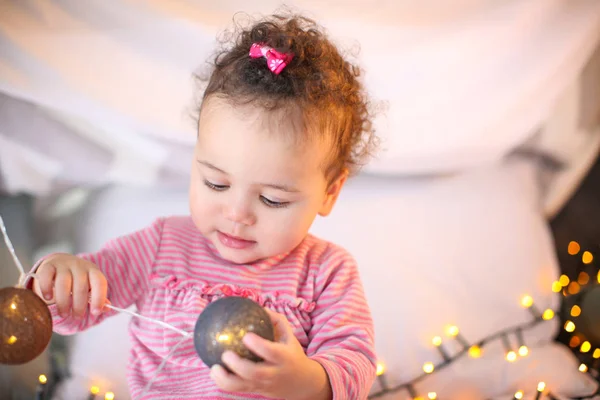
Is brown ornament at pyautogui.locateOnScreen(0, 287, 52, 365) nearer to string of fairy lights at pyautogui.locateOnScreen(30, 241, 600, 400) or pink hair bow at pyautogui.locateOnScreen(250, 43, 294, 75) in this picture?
pink hair bow at pyautogui.locateOnScreen(250, 43, 294, 75)

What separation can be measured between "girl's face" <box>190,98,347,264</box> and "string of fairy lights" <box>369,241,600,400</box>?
19.5 inches

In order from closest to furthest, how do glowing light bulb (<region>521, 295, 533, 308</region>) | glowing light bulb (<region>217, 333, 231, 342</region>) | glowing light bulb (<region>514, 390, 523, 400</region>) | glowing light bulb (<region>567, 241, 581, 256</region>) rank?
1. glowing light bulb (<region>217, 333, 231, 342</region>)
2. glowing light bulb (<region>514, 390, 523, 400</region>)
3. glowing light bulb (<region>521, 295, 533, 308</region>)
4. glowing light bulb (<region>567, 241, 581, 256</region>)

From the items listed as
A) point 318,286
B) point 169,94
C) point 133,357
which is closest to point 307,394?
point 318,286

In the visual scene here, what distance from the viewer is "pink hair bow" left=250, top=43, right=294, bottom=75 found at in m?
0.94

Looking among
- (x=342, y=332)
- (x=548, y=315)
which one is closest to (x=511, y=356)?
(x=548, y=315)

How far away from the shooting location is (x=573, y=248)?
163 centimetres

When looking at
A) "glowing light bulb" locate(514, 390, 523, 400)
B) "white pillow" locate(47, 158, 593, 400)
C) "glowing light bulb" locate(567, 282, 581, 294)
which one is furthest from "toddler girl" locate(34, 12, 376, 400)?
"glowing light bulb" locate(567, 282, 581, 294)

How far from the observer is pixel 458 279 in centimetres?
153

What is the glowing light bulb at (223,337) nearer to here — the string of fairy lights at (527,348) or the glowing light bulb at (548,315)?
the string of fairy lights at (527,348)

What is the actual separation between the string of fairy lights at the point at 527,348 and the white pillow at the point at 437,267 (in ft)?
0.04

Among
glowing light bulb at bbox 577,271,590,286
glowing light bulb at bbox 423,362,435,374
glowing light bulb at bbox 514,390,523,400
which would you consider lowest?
glowing light bulb at bbox 423,362,435,374

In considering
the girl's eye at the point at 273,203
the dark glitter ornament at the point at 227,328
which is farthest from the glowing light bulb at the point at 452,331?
the dark glitter ornament at the point at 227,328

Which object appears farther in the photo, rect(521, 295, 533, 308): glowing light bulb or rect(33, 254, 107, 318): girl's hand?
rect(521, 295, 533, 308): glowing light bulb

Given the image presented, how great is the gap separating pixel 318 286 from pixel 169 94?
0.67m
